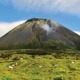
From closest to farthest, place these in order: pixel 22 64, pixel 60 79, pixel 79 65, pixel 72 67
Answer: pixel 60 79 < pixel 72 67 < pixel 79 65 < pixel 22 64

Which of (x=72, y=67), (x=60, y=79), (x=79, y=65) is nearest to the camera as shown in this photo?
(x=60, y=79)

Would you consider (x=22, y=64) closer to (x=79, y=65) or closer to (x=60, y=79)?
(x=79, y=65)

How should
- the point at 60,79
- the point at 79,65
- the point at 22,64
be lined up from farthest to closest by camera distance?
the point at 22,64
the point at 79,65
the point at 60,79

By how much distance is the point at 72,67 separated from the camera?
4877 inches

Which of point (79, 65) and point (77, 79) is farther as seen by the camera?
point (79, 65)

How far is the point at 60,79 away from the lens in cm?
6025

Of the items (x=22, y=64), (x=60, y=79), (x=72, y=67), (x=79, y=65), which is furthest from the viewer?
(x=22, y=64)

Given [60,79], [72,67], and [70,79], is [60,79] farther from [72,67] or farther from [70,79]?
[72,67]

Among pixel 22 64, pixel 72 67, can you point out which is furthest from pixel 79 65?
pixel 22 64

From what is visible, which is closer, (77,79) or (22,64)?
(77,79)

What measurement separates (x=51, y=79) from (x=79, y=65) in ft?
231

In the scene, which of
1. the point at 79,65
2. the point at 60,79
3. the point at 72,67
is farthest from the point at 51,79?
the point at 79,65

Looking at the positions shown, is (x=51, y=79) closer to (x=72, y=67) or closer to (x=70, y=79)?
(x=70, y=79)

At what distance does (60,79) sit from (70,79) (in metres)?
2.06
